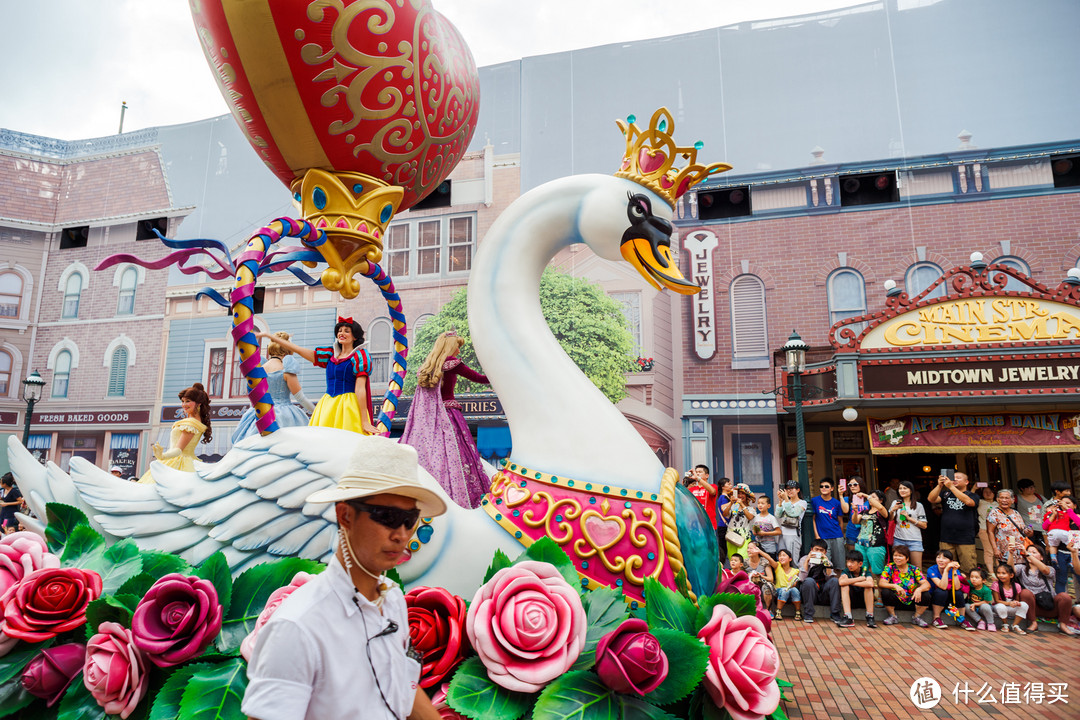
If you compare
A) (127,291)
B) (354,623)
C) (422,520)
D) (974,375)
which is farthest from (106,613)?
(127,291)

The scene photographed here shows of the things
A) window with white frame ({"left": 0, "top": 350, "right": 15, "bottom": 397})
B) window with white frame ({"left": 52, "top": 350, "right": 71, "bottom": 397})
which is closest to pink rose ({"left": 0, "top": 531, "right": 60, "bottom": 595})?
window with white frame ({"left": 52, "top": 350, "right": 71, "bottom": 397})

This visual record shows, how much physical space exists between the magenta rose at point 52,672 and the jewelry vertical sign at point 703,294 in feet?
31.0

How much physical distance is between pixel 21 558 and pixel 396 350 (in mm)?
1249

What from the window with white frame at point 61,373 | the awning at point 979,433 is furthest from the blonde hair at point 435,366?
the window with white frame at point 61,373

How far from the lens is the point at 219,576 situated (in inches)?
49.4

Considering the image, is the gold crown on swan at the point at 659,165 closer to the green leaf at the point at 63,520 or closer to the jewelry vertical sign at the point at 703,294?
the green leaf at the point at 63,520

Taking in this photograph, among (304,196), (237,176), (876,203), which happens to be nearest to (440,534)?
(304,196)

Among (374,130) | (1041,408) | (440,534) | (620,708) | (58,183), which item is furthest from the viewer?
(58,183)

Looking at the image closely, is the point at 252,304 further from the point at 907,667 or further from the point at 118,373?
the point at 118,373

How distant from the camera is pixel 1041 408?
7.81 meters

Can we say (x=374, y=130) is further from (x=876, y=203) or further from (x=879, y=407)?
(x=876, y=203)

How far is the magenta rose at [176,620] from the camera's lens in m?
1.13

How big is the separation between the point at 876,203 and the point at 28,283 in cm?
1705

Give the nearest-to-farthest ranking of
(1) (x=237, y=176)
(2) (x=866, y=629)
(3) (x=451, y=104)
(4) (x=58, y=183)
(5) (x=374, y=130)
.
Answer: (5) (x=374, y=130), (3) (x=451, y=104), (2) (x=866, y=629), (1) (x=237, y=176), (4) (x=58, y=183)
